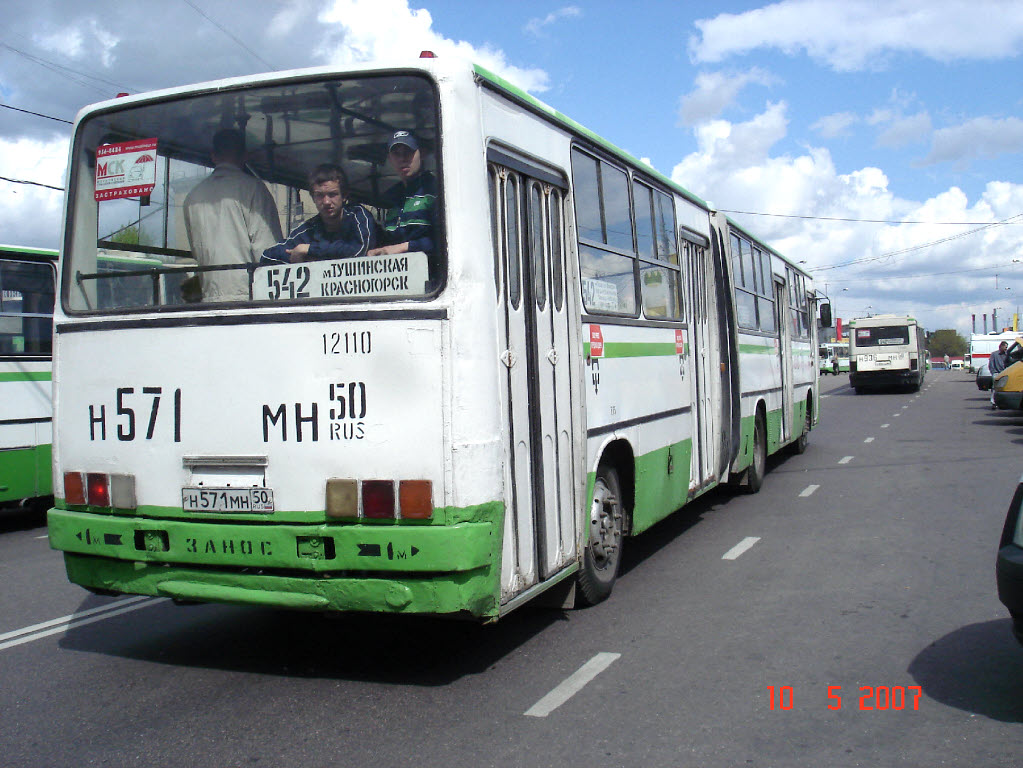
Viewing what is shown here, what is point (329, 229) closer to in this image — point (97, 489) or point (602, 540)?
point (97, 489)

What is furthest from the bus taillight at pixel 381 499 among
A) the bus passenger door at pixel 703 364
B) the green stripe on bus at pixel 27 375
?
the green stripe on bus at pixel 27 375

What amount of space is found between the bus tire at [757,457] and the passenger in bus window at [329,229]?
25.2 feet

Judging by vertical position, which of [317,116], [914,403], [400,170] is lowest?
[914,403]

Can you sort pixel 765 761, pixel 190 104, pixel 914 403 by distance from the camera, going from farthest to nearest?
1. pixel 914 403
2. pixel 190 104
3. pixel 765 761

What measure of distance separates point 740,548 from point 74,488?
17.7 ft

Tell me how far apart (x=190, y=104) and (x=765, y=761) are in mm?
4237

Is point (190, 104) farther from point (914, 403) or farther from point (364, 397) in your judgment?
point (914, 403)

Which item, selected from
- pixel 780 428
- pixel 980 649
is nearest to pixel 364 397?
pixel 980 649

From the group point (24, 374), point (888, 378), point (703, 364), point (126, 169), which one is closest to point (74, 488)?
point (126, 169)

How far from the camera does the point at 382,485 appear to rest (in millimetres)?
4570

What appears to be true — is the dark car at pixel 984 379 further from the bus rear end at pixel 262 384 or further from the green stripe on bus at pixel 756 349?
the bus rear end at pixel 262 384

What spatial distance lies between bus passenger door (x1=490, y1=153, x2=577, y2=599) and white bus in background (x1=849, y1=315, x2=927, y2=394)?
121ft
